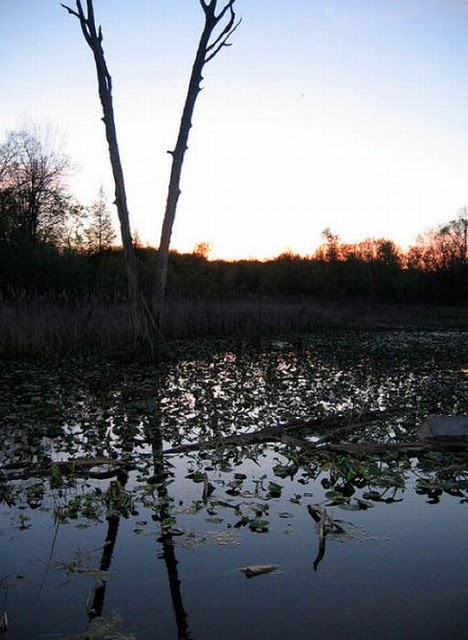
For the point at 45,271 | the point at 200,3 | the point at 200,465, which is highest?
the point at 200,3

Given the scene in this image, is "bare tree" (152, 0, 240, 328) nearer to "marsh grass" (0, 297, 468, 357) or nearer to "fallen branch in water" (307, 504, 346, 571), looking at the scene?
"marsh grass" (0, 297, 468, 357)

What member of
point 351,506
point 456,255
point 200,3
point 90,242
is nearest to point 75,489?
point 351,506

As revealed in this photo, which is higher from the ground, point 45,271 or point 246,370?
point 45,271

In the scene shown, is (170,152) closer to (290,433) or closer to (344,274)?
(290,433)

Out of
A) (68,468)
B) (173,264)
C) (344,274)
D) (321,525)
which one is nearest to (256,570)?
(321,525)

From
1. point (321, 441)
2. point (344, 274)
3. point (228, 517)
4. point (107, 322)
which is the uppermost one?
point (344, 274)

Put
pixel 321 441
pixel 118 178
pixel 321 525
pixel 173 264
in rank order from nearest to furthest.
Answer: pixel 321 525 → pixel 321 441 → pixel 118 178 → pixel 173 264

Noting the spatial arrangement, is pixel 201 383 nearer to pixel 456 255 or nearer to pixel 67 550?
pixel 67 550

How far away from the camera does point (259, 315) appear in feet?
52.9

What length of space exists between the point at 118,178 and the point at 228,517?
768cm

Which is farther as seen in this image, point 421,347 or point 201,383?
point 421,347

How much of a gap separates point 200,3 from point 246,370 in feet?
20.6

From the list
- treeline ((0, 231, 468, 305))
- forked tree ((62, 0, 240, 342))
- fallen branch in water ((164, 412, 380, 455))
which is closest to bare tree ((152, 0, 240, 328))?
forked tree ((62, 0, 240, 342))

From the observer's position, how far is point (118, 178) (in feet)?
32.2
